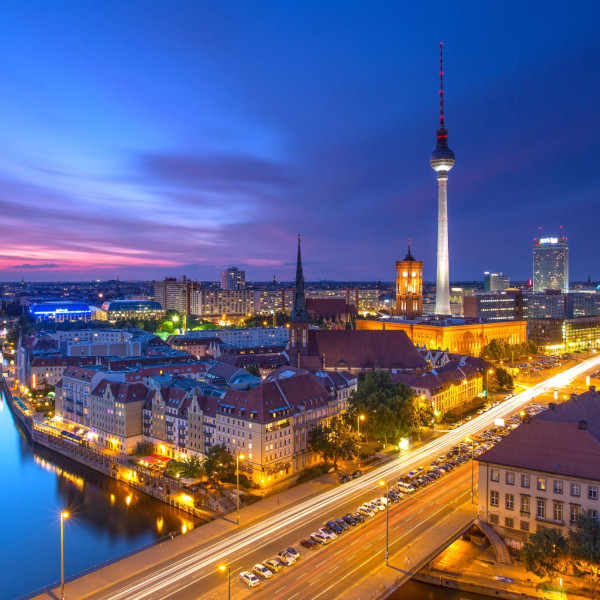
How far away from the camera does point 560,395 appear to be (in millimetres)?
69375

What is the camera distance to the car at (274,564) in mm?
28188

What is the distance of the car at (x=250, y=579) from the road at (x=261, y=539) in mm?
353

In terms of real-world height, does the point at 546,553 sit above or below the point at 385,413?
below

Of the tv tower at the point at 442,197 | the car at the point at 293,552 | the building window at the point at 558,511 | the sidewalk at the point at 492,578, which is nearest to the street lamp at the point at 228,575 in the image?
the car at the point at 293,552

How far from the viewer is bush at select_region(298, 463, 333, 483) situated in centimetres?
4335

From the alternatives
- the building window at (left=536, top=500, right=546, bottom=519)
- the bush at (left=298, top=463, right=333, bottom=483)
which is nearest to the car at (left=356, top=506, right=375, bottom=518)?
the bush at (left=298, top=463, right=333, bottom=483)

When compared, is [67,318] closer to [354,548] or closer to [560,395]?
[560,395]

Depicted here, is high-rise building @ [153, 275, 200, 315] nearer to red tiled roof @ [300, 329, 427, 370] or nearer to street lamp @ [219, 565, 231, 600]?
red tiled roof @ [300, 329, 427, 370]

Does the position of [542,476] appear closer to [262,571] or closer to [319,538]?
[319,538]

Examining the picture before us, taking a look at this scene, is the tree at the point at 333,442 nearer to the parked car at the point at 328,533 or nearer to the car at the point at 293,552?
the parked car at the point at 328,533

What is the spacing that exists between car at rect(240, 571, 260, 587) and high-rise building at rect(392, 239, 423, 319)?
4167 inches

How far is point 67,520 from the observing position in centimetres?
4172

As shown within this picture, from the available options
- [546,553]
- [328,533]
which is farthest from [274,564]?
[546,553]

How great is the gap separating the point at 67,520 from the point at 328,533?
75.7 feet
